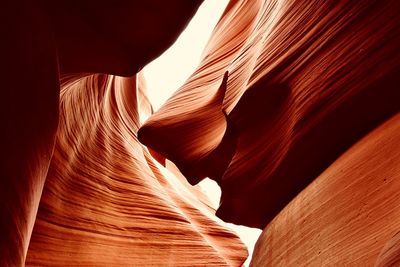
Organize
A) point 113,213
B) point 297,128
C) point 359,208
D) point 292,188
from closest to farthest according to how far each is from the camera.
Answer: point 359,208 → point 297,128 → point 292,188 → point 113,213

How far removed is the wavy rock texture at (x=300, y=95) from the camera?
163 centimetres

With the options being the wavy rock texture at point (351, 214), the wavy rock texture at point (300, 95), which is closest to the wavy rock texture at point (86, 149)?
the wavy rock texture at point (300, 95)

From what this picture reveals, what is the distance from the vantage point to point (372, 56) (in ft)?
5.37

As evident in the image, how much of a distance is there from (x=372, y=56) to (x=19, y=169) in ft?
3.84

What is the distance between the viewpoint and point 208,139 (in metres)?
2.92

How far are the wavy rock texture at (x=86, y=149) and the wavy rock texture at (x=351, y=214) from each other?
2.42 feet

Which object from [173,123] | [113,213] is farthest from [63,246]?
[173,123]

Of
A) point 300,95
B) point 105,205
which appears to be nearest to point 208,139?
point 105,205

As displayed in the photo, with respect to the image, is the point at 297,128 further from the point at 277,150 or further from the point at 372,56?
the point at 372,56

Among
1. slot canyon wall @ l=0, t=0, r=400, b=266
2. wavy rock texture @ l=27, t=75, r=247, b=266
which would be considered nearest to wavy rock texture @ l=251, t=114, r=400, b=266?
slot canyon wall @ l=0, t=0, r=400, b=266

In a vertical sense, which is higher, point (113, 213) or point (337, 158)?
point (337, 158)

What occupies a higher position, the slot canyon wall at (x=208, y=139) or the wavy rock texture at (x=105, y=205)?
the slot canyon wall at (x=208, y=139)

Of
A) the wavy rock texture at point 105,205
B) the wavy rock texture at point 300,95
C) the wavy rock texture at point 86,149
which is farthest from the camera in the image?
the wavy rock texture at point 105,205

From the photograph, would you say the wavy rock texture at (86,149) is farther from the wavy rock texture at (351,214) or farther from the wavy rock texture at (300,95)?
the wavy rock texture at (351,214)
